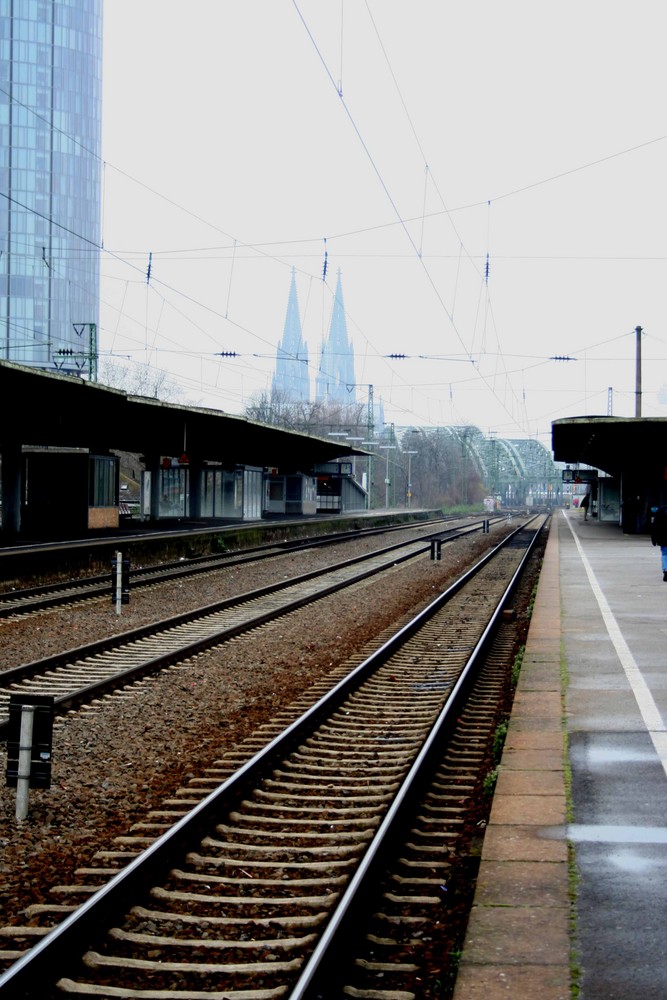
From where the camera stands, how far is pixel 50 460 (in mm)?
32531

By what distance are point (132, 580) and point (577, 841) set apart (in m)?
18.1

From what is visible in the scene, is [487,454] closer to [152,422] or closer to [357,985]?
[152,422]

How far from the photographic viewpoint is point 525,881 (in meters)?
4.95

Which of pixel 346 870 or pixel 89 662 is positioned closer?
pixel 346 870

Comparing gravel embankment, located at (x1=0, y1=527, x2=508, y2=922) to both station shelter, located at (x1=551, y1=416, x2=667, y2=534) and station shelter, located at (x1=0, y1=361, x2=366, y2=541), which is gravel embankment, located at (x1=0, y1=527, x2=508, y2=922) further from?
station shelter, located at (x1=551, y1=416, x2=667, y2=534)

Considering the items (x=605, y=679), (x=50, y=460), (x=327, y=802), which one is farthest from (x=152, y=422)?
(x=327, y=802)

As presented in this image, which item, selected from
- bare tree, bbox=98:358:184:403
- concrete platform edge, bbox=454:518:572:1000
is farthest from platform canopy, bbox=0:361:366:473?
bare tree, bbox=98:358:184:403

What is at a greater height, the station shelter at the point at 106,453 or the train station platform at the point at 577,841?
the station shelter at the point at 106,453

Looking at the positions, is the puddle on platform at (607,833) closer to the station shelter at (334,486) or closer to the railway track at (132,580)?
the railway track at (132,580)

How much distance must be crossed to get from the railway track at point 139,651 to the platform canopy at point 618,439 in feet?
40.0

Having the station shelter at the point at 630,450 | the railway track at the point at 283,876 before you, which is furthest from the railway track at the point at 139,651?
the station shelter at the point at 630,450

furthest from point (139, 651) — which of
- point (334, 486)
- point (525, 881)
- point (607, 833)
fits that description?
point (334, 486)

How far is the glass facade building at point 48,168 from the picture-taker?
117312 mm

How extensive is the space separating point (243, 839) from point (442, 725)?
109 inches
